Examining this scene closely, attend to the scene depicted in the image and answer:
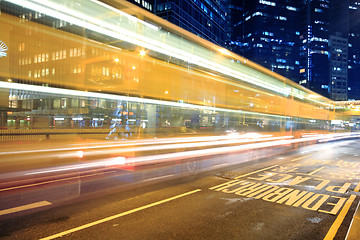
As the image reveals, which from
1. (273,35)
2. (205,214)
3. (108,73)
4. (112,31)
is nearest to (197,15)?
(112,31)

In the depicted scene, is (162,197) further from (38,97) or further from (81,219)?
(38,97)

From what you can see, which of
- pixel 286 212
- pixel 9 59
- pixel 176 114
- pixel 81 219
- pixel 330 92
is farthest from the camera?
pixel 330 92

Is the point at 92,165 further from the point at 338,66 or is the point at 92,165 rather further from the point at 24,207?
the point at 338,66

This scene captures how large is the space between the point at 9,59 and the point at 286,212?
22.8ft

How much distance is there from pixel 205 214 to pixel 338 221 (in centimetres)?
251

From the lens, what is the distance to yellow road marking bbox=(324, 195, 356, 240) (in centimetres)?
391

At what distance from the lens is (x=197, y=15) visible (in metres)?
60.2

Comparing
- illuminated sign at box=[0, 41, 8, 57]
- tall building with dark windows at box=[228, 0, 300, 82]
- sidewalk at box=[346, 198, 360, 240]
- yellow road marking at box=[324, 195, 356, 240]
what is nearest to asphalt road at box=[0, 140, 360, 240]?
yellow road marking at box=[324, 195, 356, 240]

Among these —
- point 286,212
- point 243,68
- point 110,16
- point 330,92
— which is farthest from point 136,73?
point 330,92

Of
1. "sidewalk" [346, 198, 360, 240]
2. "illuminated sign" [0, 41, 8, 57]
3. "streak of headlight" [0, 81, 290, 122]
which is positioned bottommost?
"sidewalk" [346, 198, 360, 240]

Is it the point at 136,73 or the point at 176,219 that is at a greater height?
the point at 136,73

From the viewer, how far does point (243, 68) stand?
1284 cm

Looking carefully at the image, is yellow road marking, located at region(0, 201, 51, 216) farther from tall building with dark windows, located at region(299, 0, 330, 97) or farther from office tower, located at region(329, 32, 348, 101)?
office tower, located at region(329, 32, 348, 101)

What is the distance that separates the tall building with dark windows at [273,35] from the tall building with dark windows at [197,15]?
4693cm
